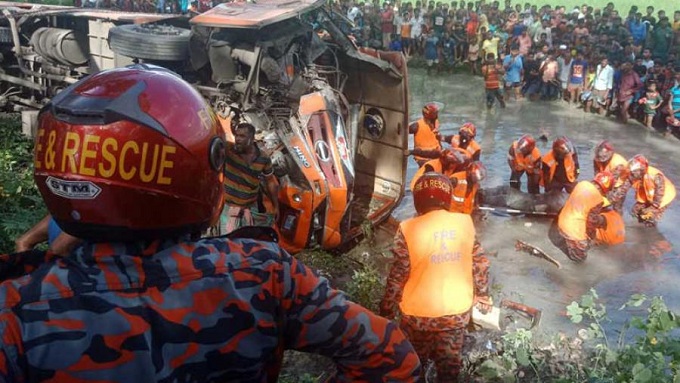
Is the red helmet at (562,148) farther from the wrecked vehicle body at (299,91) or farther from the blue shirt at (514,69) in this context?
the blue shirt at (514,69)

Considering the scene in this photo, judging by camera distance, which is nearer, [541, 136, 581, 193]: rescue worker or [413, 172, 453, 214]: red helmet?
[413, 172, 453, 214]: red helmet

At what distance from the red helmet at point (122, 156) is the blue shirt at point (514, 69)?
1607cm

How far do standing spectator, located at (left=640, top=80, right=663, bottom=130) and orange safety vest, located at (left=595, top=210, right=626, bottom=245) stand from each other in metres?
7.11

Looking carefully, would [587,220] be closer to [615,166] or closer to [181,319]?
[615,166]

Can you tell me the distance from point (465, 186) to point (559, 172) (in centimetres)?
143

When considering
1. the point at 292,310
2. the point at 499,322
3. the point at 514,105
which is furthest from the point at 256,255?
the point at 514,105

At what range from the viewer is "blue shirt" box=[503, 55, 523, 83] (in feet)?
54.6

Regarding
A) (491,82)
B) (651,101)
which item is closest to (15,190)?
(491,82)

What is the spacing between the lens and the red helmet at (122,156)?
132cm

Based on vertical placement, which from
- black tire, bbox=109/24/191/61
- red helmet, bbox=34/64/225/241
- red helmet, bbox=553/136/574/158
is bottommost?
red helmet, bbox=553/136/574/158

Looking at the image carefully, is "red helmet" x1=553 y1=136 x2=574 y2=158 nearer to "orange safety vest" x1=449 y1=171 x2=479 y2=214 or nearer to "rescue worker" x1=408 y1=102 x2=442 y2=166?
"orange safety vest" x1=449 y1=171 x2=479 y2=214

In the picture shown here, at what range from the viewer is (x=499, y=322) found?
522 cm

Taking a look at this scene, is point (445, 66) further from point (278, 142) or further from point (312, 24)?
point (278, 142)

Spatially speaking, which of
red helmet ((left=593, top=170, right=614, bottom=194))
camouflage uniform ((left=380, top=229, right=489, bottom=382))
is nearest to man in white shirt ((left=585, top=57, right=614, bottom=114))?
red helmet ((left=593, top=170, right=614, bottom=194))
